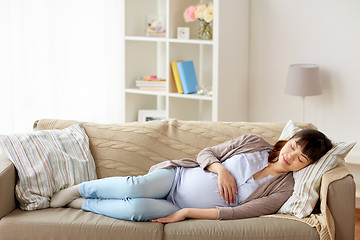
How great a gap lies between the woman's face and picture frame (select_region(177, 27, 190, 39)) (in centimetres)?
179

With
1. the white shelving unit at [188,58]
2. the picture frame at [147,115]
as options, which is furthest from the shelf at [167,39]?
the picture frame at [147,115]

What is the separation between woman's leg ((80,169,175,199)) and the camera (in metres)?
2.48

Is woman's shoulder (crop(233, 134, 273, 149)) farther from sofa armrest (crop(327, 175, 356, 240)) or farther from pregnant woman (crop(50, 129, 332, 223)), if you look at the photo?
sofa armrest (crop(327, 175, 356, 240))

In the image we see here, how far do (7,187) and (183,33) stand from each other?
2.04 meters

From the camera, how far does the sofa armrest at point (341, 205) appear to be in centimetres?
234

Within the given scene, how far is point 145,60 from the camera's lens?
176 inches

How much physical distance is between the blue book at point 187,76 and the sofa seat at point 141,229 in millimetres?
1803

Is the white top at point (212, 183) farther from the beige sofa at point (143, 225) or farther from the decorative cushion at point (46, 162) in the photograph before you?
the decorative cushion at point (46, 162)

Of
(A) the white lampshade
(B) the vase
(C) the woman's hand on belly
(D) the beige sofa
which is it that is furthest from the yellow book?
(D) the beige sofa

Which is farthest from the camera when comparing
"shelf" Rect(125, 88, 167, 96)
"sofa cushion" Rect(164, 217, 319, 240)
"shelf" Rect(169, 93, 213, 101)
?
"shelf" Rect(125, 88, 167, 96)

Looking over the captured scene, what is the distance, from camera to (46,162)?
2.63 m

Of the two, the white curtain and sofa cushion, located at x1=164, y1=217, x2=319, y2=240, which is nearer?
sofa cushion, located at x1=164, y1=217, x2=319, y2=240

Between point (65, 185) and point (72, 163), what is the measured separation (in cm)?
12

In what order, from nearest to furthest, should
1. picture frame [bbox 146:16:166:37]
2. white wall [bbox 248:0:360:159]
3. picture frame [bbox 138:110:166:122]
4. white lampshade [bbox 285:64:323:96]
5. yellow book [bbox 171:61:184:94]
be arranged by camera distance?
white lampshade [bbox 285:64:323:96]
white wall [bbox 248:0:360:159]
yellow book [bbox 171:61:184:94]
picture frame [bbox 146:16:166:37]
picture frame [bbox 138:110:166:122]
